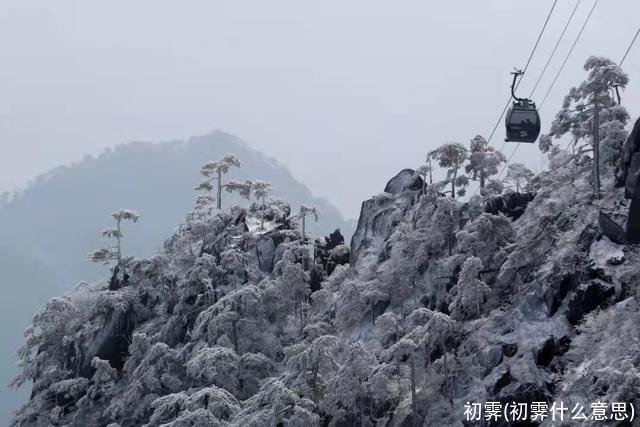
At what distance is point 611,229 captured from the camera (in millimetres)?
31391

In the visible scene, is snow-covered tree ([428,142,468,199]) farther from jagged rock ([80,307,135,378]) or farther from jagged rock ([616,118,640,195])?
A: jagged rock ([80,307,135,378])

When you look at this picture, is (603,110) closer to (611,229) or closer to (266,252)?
(611,229)

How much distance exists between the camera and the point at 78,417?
4706 centimetres

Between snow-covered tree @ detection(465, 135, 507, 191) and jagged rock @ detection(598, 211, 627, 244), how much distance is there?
16624 millimetres

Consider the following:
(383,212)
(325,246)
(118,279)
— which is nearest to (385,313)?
(383,212)

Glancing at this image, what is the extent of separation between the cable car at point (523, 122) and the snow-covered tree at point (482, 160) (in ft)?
53.5

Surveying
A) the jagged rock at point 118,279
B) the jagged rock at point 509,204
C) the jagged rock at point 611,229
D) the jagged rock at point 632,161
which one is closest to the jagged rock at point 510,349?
the jagged rock at point 611,229

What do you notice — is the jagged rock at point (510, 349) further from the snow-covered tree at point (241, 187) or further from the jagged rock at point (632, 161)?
the snow-covered tree at point (241, 187)

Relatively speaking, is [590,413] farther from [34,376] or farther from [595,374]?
[34,376]

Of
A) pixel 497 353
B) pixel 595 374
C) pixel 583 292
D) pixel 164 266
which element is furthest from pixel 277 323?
pixel 595 374

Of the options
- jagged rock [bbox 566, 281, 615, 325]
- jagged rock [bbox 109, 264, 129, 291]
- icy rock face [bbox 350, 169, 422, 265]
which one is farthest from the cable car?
jagged rock [bbox 109, 264, 129, 291]

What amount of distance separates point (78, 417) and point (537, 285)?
3218cm

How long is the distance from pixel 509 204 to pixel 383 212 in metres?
11.1

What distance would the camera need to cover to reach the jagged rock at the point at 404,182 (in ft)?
168
